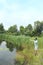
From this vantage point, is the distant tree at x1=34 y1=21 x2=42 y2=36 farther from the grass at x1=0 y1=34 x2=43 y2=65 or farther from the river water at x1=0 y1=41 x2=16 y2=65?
the river water at x1=0 y1=41 x2=16 y2=65

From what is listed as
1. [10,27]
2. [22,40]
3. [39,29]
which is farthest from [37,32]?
[10,27]

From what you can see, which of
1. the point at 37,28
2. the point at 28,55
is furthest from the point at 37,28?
the point at 28,55

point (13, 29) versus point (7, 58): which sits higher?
point (13, 29)

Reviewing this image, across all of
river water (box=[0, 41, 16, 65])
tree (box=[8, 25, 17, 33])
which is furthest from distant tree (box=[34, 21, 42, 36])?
river water (box=[0, 41, 16, 65])

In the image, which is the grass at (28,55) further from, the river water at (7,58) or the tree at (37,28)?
the tree at (37,28)

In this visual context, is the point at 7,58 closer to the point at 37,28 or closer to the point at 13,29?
the point at 37,28

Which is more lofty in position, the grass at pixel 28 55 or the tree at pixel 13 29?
the tree at pixel 13 29

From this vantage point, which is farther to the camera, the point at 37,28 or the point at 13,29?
the point at 13,29

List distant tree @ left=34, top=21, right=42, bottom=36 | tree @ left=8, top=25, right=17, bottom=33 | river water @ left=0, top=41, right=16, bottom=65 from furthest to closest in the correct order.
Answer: tree @ left=8, top=25, right=17, bottom=33 → distant tree @ left=34, top=21, right=42, bottom=36 → river water @ left=0, top=41, right=16, bottom=65

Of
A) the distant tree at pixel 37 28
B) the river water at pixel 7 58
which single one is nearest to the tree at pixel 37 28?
the distant tree at pixel 37 28

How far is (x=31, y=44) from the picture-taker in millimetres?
25047

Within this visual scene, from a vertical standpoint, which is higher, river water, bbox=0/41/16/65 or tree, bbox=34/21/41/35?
tree, bbox=34/21/41/35

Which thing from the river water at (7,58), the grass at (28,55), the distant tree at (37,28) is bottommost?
the river water at (7,58)

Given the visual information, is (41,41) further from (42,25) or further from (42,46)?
(42,25)
